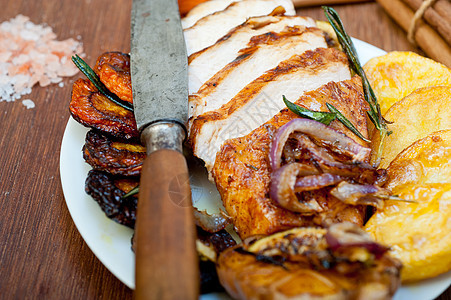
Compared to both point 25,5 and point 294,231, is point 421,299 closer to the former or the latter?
point 294,231

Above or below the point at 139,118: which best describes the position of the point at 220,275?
below

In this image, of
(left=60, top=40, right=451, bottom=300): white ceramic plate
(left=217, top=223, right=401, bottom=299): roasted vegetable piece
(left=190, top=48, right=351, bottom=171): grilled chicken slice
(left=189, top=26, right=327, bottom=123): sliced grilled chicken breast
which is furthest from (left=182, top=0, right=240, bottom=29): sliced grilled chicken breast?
(left=217, top=223, right=401, bottom=299): roasted vegetable piece

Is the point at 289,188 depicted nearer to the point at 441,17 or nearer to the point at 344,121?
the point at 344,121

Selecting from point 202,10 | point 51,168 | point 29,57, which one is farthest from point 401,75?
point 29,57

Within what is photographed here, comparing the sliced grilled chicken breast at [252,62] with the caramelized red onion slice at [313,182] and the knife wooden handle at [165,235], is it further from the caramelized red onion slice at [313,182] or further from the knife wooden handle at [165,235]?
the caramelized red onion slice at [313,182]

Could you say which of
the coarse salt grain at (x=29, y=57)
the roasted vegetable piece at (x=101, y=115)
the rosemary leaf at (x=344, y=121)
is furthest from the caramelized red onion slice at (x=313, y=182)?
the coarse salt grain at (x=29, y=57)

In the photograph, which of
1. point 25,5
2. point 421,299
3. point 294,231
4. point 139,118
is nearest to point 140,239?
point 294,231
